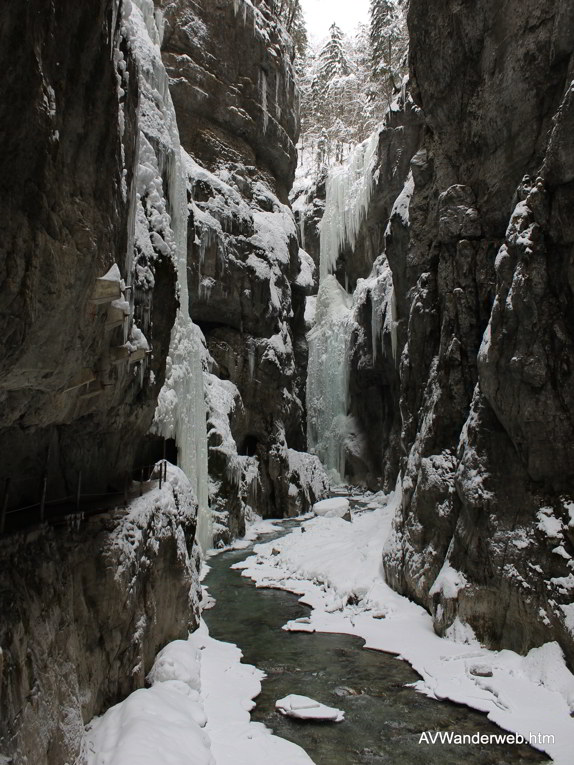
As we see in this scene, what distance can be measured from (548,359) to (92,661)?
8392 mm

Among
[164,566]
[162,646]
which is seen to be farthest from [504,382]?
[162,646]

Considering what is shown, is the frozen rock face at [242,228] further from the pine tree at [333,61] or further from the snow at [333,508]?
the pine tree at [333,61]

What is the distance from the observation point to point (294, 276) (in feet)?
110

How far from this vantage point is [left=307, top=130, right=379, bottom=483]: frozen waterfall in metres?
37.9

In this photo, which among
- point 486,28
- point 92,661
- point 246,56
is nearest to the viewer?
point 92,661

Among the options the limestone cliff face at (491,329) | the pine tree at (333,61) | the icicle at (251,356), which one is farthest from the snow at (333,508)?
the pine tree at (333,61)

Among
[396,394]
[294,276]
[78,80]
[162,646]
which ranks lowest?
[162,646]

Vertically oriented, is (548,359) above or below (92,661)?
above

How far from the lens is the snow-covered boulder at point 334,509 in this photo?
2442 centimetres

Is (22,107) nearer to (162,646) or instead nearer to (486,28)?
(162,646)

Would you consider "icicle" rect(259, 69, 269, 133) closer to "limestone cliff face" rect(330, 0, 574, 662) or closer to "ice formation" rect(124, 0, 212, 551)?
"ice formation" rect(124, 0, 212, 551)

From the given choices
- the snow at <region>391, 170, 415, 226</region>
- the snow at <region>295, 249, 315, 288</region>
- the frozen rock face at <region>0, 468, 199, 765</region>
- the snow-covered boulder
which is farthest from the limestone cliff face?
the snow at <region>295, 249, 315, 288</region>

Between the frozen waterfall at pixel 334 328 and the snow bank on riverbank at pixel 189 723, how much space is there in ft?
96.1

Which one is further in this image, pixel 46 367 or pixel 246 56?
pixel 246 56
